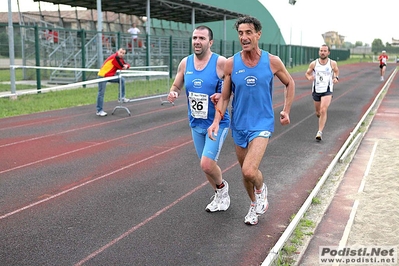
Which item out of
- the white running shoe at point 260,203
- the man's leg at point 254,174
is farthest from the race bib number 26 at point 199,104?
the white running shoe at point 260,203

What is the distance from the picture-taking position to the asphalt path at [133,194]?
4.13m

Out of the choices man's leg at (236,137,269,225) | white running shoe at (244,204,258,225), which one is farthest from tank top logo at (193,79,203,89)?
white running shoe at (244,204,258,225)

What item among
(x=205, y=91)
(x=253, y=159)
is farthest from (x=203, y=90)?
(x=253, y=159)

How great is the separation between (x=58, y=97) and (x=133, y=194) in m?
12.5

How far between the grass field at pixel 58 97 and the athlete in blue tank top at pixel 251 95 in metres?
9.75

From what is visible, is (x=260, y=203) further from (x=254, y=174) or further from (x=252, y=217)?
(x=254, y=174)

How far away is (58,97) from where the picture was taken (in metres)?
17.2

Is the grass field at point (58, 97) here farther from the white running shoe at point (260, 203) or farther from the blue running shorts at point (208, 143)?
the white running shoe at point (260, 203)

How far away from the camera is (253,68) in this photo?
441 centimetres

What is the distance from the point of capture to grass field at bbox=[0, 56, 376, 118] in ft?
45.9

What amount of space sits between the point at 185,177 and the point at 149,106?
8.78m

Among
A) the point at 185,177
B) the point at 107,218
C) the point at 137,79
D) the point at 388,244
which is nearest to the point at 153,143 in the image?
the point at 185,177

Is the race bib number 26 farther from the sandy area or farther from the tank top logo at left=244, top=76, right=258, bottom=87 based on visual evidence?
the sandy area

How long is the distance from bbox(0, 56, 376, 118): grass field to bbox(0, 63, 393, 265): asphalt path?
308 cm
